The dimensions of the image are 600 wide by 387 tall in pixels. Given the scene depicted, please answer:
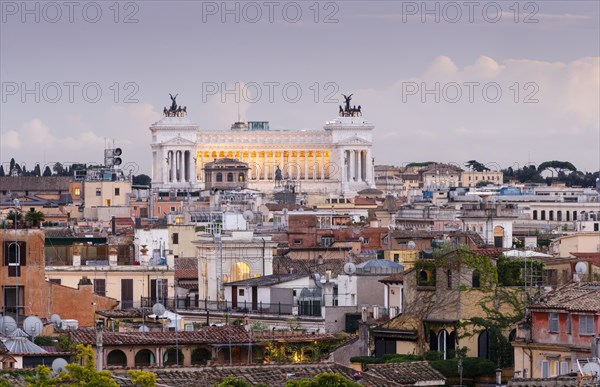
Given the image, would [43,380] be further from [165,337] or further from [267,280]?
[267,280]

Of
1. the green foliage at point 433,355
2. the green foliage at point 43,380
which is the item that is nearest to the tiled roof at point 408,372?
the green foliage at point 433,355

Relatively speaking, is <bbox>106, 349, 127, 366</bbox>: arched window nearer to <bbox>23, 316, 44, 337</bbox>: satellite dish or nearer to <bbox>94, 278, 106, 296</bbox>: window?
<bbox>23, 316, 44, 337</bbox>: satellite dish

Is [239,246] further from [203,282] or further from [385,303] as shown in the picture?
[385,303]

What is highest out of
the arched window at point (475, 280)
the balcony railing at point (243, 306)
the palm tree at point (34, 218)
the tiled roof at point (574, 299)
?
the palm tree at point (34, 218)

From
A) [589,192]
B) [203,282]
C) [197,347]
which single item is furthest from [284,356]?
[589,192]

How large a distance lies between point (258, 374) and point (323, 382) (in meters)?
2.25

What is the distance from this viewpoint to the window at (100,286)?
4856 cm

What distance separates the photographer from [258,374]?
27.5m

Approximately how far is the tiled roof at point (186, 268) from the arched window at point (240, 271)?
157 cm

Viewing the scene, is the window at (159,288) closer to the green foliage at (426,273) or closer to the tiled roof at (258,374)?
the green foliage at (426,273)

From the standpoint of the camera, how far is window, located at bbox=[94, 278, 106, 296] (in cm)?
4856

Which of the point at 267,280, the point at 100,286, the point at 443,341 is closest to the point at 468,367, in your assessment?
the point at 443,341

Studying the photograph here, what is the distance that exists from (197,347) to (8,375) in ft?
19.6

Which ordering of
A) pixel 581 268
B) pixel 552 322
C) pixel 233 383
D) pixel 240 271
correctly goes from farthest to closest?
pixel 240 271, pixel 581 268, pixel 552 322, pixel 233 383
